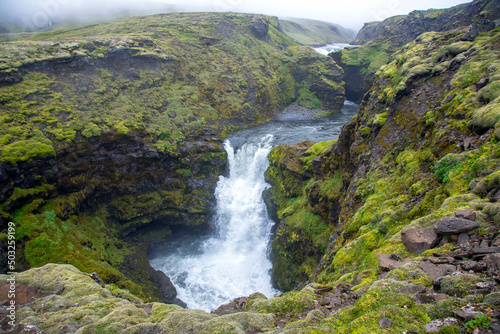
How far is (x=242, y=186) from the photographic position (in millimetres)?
32094

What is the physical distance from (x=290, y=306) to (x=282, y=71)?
5638cm

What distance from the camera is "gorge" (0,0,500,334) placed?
21.3ft

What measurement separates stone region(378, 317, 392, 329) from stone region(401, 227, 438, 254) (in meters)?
3.28

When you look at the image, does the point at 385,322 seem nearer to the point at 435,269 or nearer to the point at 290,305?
the point at 435,269

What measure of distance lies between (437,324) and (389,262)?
3.51m

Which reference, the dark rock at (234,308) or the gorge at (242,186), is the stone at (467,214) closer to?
the gorge at (242,186)

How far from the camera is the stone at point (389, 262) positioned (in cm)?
701

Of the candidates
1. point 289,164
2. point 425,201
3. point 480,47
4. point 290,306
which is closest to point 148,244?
point 289,164

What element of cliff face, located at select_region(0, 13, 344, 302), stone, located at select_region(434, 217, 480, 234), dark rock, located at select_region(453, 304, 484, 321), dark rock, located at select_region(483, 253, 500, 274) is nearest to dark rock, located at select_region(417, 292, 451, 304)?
dark rock, located at select_region(453, 304, 484, 321)

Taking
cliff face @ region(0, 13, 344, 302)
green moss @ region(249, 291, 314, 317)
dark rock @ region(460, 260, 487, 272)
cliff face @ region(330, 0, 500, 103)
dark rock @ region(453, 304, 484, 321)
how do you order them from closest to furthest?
1. dark rock @ region(453, 304, 484, 321)
2. dark rock @ region(460, 260, 487, 272)
3. green moss @ region(249, 291, 314, 317)
4. cliff face @ region(0, 13, 344, 302)
5. cliff face @ region(330, 0, 500, 103)

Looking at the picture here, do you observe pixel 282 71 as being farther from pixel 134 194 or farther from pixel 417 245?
pixel 417 245

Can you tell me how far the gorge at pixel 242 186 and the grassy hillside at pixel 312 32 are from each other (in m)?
69.7

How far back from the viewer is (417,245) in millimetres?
7160

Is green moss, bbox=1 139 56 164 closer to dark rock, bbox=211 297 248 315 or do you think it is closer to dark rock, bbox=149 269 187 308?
dark rock, bbox=149 269 187 308
